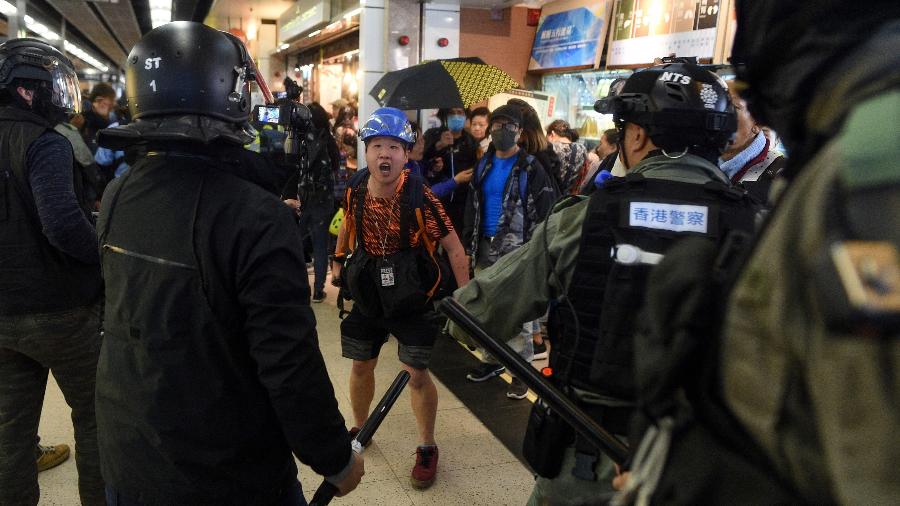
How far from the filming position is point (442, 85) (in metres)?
5.44

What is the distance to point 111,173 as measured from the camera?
6.30 m

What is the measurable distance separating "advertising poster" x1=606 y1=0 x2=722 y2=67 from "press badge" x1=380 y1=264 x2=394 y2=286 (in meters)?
4.00

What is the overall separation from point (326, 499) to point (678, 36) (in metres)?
5.67

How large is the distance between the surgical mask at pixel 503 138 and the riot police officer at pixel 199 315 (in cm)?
293

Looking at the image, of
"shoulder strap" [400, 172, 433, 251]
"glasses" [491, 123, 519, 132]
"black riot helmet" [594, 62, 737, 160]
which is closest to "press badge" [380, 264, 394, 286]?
"shoulder strap" [400, 172, 433, 251]

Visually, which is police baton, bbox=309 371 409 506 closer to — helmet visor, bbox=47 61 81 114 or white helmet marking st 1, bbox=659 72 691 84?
white helmet marking st 1, bbox=659 72 691 84

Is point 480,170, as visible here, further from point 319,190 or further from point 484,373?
point 319,190

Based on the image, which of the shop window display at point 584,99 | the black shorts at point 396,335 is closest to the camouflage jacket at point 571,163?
the shop window display at point 584,99

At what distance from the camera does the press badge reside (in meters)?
3.14

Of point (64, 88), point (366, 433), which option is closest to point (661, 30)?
point (64, 88)

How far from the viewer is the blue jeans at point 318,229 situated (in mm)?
6387

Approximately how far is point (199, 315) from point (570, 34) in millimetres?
7212

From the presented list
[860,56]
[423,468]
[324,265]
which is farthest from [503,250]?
[860,56]

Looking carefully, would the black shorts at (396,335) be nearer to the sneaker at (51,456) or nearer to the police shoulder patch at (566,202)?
the police shoulder patch at (566,202)
